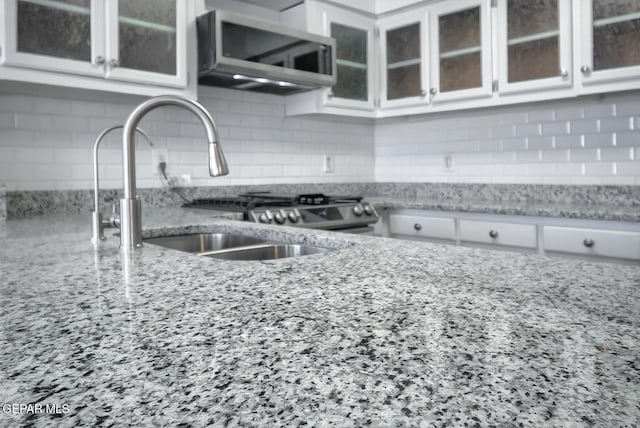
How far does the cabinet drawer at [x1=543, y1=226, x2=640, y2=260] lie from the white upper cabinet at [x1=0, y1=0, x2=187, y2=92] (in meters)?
2.03

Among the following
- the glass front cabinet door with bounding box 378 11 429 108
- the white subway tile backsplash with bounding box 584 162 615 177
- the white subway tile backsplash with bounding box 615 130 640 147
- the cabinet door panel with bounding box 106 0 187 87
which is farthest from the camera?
the glass front cabinet door with bounding box 378 11 429 108

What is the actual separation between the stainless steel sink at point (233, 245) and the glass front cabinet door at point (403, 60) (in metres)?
1.94

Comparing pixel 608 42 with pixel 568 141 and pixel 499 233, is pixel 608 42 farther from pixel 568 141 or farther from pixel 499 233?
pixel 499 233

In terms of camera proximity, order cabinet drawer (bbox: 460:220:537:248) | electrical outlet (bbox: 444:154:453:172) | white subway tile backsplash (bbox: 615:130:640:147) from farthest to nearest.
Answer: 1. electrical outlet (bbox: 444:154:453:172)
2. white subway tile backsplash (bbox: 615:130:640:147)
3. cabinet drawer (bbox: 460:220:537:248)

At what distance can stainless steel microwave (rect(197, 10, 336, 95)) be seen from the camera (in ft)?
8.14

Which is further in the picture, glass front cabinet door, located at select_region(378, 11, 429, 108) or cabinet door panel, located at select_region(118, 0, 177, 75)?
glass front cabinet door, located at select_region(378, 11, 429, 108)

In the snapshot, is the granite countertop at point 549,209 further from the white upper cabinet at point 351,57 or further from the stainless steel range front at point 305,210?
the white upper cabinet at point 351,57

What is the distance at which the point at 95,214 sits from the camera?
4.20 feet

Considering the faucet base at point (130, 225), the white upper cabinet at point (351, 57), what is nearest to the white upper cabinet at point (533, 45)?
the white upper cabinet at point (351, 57)

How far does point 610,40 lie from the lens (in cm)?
248

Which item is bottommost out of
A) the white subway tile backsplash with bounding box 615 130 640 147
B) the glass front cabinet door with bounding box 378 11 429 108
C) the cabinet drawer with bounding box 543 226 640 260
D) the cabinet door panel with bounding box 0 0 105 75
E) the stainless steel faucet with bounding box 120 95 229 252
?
the cabinet drawer with bounding box 543 226 640 260

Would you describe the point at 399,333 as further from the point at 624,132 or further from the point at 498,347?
the point at 624,132

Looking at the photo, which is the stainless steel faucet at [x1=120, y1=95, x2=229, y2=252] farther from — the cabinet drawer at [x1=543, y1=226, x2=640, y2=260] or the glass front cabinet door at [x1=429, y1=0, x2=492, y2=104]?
the glass front cabinet door at [x1=429, y1=0, x2=492, y2=104]

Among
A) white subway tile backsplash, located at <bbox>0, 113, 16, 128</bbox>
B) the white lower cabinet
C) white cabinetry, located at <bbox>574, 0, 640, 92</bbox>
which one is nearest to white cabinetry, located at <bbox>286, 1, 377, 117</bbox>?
the white lower cabinet
